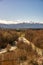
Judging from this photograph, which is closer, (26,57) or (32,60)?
(32,60)

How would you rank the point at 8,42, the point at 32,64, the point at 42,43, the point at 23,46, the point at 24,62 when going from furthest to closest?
the point at 8,42 < the point at 42,43 < the point at 23,46 < the point at 24,62 < the point at 32,64

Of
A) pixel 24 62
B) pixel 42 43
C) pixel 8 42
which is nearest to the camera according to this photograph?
pixel 24 62

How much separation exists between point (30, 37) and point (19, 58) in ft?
37.5

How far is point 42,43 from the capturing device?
23.5m

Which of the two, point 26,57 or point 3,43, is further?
point 3,43

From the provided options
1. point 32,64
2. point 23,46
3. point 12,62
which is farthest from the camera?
point 23,46

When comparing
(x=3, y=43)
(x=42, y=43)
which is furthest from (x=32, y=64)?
(x=3, y=43)

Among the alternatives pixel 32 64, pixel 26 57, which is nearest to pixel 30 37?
pixel 26 57

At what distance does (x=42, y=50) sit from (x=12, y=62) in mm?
7795

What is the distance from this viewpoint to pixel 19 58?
16344 mm

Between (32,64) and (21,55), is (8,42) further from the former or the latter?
(32,64)

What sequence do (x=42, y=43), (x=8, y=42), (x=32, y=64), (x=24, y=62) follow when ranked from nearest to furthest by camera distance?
(x=32, y=64) < (x=24, y=62) < (x=42, y=43) < (x=8, y=42)

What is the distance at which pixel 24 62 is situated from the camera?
16.3 m

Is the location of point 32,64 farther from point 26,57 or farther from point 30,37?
point 30,37
